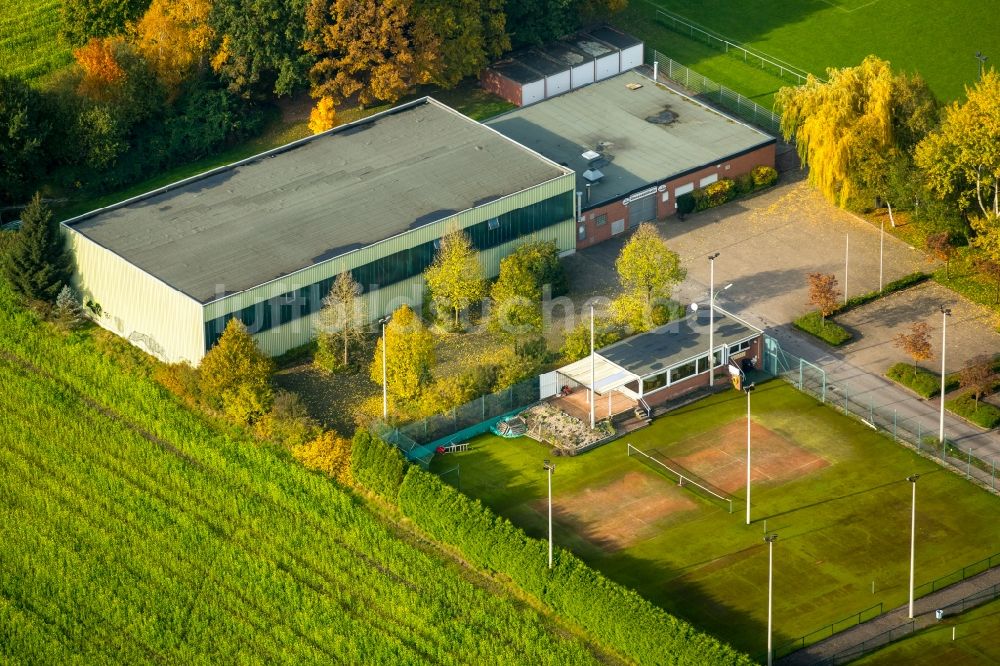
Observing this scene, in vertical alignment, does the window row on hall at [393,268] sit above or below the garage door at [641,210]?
above

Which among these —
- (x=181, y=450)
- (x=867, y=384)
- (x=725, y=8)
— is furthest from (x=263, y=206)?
(x=725, y=8)

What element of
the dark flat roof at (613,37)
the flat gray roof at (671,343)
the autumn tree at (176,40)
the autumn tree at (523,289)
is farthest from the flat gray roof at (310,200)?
the dark flat roof at (613,37)

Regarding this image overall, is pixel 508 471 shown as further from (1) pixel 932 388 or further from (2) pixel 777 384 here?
(1) pixel 932 388

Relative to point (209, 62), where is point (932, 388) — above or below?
below

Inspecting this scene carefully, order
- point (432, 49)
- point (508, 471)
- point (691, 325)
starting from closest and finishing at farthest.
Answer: point (508, 471)
point (691, 325)
point (432, 49)

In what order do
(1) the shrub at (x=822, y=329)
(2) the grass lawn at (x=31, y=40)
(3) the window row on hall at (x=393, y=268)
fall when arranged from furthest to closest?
(2) the grass lawn at (x=31, y=40)
(1) the shrub at (x=822, y=329)
(3) the window row on hall at (x=393, y=268)

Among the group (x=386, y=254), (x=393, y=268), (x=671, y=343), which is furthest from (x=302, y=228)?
(x=671, y=343)

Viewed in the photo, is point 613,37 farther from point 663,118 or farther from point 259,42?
point 259,42

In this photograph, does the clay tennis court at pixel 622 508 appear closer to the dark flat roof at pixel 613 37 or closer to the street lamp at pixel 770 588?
the street lamp at pixel 770 588
